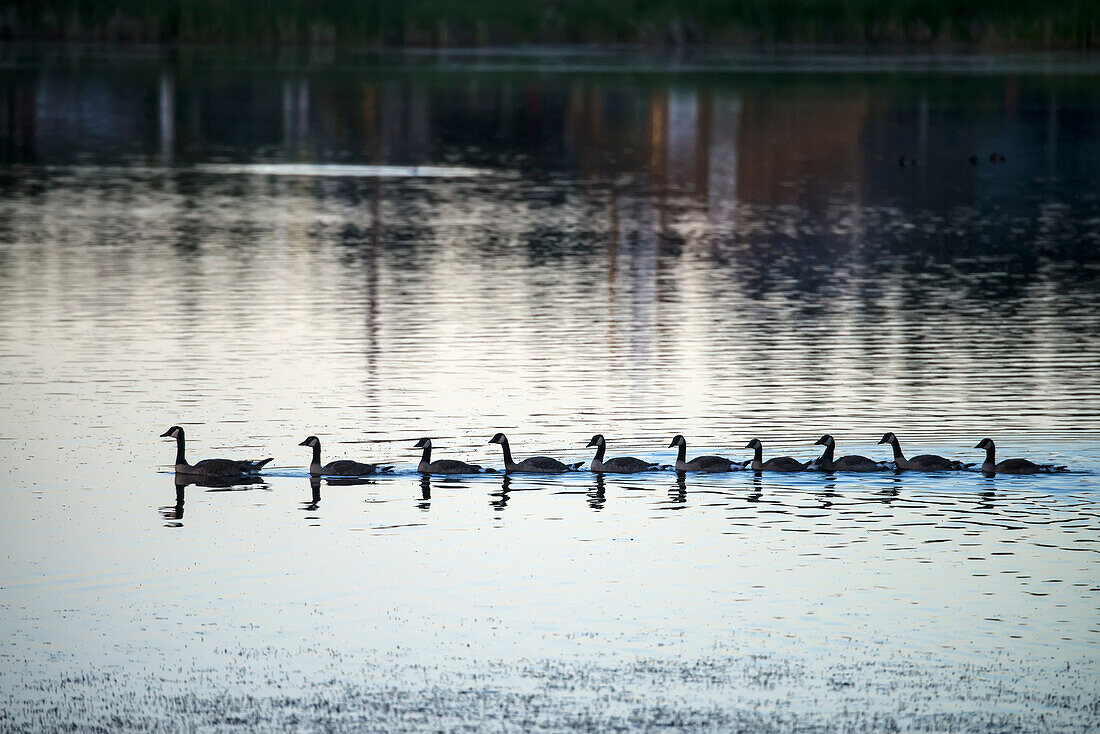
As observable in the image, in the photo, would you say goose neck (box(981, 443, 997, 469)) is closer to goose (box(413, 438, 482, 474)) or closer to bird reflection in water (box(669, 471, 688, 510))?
bird reflection in water (box(669, 471, 688, 510))

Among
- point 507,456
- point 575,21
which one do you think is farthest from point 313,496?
point 575,21

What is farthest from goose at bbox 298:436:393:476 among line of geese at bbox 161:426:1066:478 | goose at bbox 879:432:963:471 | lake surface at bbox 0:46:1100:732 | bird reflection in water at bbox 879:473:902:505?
goose at bbox 879:432:963:471

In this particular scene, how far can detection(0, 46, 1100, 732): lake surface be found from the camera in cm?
1644

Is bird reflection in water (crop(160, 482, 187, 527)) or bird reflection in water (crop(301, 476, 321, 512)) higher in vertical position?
bird reflection in water (crop(301, 476, 321, 512))

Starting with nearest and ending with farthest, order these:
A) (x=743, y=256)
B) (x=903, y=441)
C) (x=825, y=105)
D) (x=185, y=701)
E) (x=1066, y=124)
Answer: (x=185, y=701) → (x=903, y=441) → (x=743, y=256) → (x=1066, y=124) → (x=825, y=105)

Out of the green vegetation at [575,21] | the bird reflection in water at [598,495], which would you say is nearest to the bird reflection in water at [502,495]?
the bird reflection in water at [598,495]

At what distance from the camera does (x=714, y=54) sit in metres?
159

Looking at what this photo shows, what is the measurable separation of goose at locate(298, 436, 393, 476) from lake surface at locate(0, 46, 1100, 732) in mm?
260

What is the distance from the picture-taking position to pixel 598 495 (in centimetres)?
2306

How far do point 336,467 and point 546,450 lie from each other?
3120 mm

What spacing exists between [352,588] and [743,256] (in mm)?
30359

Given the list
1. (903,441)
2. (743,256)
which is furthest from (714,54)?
(903,441)

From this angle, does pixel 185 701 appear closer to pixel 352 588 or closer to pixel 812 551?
pixel 352 588

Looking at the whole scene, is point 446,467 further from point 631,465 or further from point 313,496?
point 631,465
